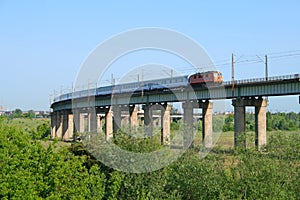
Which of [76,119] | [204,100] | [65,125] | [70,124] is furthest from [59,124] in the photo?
[204,100]

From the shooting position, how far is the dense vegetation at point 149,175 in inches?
817

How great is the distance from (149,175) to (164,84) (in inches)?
1647

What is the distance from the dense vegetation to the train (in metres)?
32.0

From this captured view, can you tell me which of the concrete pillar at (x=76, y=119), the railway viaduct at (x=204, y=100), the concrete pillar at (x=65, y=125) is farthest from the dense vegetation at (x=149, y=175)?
the concrete pillar at (x=65, y=125)

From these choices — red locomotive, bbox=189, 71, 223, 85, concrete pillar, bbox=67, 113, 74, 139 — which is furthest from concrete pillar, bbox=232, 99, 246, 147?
concrete pillar, bbox=67, 113, 74, 139

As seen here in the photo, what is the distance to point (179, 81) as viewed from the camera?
62500 mm

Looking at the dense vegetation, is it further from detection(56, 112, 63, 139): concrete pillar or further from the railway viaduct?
detection(56, 112, 63, 139): concrete pillar

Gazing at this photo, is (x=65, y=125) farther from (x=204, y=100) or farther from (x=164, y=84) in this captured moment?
(x=204, y=100)

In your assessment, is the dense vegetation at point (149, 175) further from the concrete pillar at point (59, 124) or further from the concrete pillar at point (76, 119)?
the concrete pillar at point (59, 124)

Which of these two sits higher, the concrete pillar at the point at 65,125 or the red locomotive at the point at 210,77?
the red locomotive at the point at 210,77

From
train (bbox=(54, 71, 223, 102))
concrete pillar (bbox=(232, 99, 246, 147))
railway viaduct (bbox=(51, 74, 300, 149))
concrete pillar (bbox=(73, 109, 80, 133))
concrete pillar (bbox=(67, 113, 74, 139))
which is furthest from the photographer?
concrete pillar (bbox=(67, 113, 74, 139))

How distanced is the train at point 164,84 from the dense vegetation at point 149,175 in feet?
105

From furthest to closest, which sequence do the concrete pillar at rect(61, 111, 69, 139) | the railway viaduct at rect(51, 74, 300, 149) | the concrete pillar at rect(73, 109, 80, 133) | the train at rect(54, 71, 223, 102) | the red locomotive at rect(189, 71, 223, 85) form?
the concrete pillar at rect(61, 111, 69, 139)
the concrete pillar at rect(73, 109, 80, 133)
the train at rect(54, 71, 223, 102)
the red locomotive at rect(189, 71, 223, 85)
the railway viaduct at rect(51, 74, 300, 149)

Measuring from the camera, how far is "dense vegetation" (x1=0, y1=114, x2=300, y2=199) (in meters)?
20.8
